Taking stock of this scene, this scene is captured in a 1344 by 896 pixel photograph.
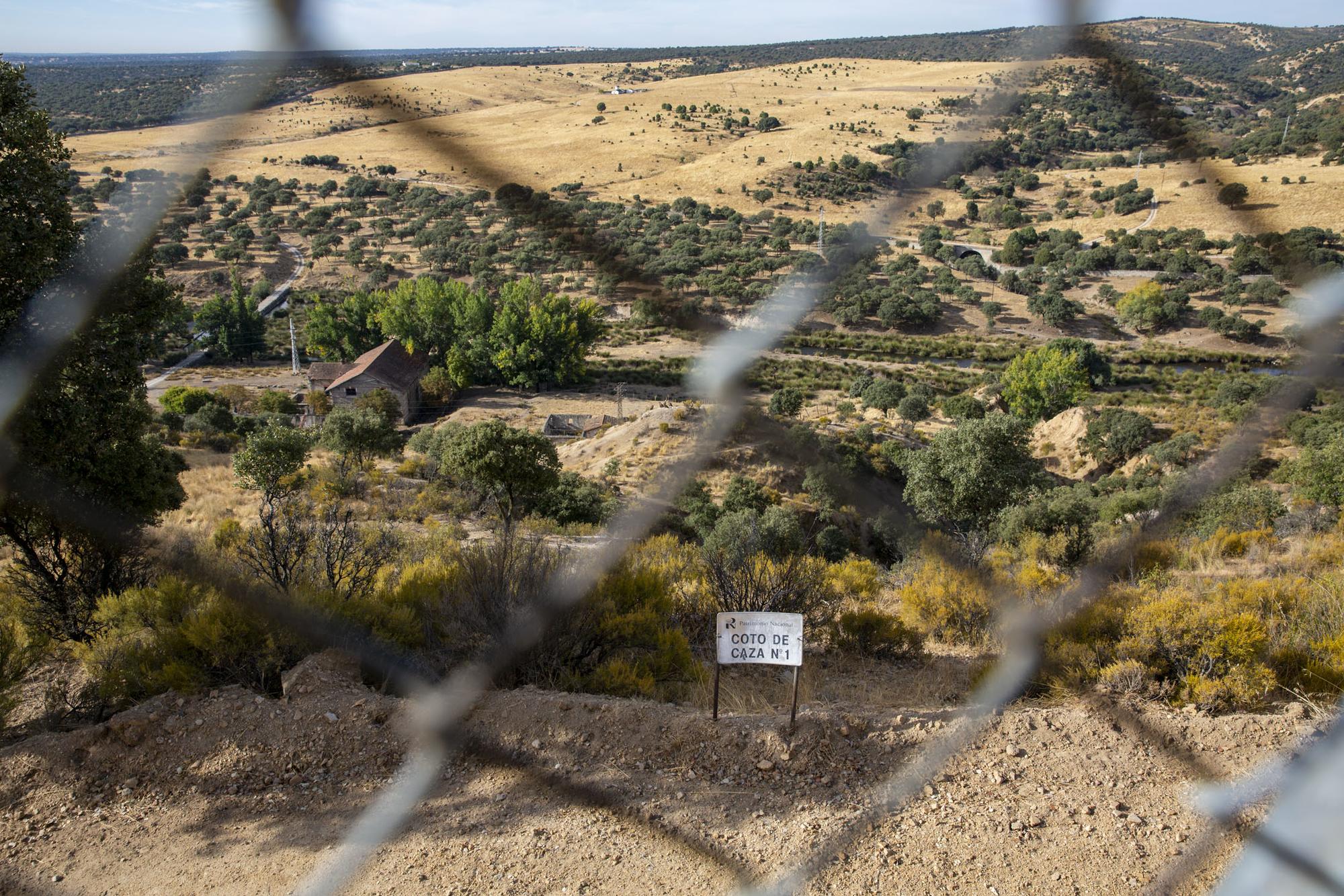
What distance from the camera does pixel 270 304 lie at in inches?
1772

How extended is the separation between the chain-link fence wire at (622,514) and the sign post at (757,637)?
1.87ft

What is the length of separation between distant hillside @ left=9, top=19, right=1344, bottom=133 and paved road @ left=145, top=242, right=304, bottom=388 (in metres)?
18.2

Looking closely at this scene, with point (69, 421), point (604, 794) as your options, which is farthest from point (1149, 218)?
point (69, 421)

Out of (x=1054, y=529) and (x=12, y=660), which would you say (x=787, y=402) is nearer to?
(x=1054, y=529)

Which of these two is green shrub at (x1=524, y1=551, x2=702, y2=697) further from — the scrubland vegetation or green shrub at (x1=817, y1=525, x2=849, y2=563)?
green shrub at (x1=817, y1=525, x2=849, y2=563)

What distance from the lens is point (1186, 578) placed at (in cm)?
762

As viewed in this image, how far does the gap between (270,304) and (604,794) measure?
47422mm

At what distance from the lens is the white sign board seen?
3393 millimetres

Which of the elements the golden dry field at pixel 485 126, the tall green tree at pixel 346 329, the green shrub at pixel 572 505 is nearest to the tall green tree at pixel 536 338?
the tall green tree at pixel 346 329

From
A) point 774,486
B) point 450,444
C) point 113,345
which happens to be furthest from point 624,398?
point 113,345

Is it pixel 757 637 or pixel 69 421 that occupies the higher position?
pixel 69 421

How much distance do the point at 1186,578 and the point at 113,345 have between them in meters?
8.70

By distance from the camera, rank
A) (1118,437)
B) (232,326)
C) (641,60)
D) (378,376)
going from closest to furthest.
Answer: (641,60) < (1118,437) < (378,376) < (232,326)

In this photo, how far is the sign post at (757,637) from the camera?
11.1 ft
